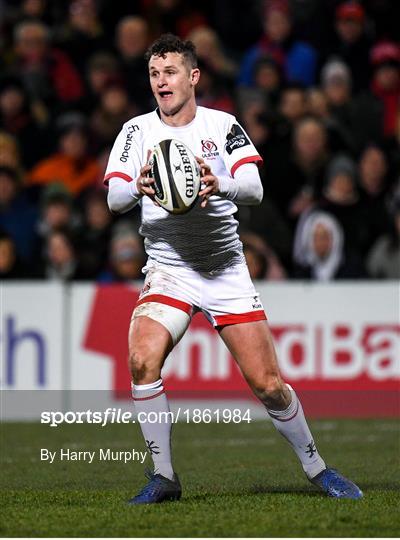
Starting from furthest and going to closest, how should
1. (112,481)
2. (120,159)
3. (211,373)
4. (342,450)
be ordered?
(211,373) → (342,450) → (112,481) → (120,159)

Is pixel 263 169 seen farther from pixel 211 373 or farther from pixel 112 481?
pixel 112 481

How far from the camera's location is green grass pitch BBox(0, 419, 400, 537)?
682 cm

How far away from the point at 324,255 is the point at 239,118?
6.52 feet

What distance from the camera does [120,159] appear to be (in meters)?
7.71

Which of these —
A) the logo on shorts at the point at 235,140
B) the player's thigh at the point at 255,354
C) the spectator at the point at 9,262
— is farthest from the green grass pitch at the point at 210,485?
the logo on shorts at the point at 235,140

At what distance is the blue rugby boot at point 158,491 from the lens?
24.9 feet

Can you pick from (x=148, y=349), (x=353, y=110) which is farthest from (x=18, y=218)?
(x=148, y=349)

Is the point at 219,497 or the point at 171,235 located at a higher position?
the point at 171,235

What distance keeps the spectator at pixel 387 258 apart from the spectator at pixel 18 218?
342 centimetres

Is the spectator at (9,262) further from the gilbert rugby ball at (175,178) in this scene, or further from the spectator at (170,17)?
the gilbert rugby ball at (175,178)

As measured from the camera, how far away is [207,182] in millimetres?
7281

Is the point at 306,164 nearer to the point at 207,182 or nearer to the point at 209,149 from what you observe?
the point at 209,149

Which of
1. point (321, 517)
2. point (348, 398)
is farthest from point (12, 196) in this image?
point (321, 517)

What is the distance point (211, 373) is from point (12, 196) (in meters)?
2.87
